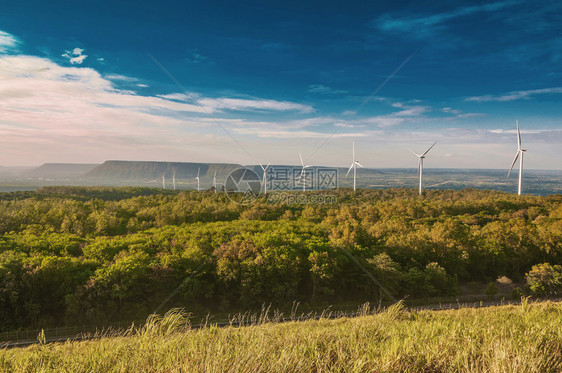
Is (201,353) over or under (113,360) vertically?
over

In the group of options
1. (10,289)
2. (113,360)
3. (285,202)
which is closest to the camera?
(113,360)

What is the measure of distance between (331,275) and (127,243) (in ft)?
77.5

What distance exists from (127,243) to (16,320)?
12349mm

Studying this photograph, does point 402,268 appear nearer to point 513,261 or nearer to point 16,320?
point 513,261

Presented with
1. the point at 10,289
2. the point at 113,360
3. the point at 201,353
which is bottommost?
the point at 10,289

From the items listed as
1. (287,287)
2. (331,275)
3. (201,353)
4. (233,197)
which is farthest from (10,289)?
(233,197)

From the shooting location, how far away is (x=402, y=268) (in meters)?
34.2

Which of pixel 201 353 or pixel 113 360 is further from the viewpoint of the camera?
pixel 113 360

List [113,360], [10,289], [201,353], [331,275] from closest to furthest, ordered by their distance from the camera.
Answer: [201,353]
[113,360]
[10,289]
[331,275]

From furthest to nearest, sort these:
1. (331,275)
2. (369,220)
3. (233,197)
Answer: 1. (233,197)
2. (369,220)
3. (331,275)

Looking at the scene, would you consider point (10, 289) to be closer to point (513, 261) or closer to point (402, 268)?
point (402, 268)

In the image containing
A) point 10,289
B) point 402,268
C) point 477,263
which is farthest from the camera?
point 477,263

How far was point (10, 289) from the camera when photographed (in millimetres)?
23703

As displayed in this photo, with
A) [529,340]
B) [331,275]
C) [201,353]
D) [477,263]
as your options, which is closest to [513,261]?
[477,263]
